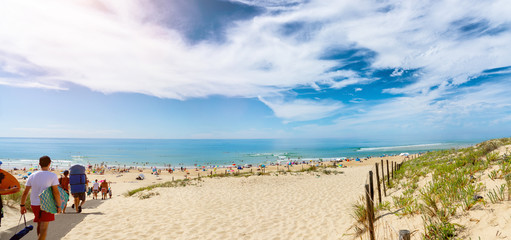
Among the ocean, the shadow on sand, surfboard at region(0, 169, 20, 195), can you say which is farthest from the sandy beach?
the ocean

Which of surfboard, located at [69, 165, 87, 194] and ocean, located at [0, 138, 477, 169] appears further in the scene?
ocean, located at [0, 138, 477, 169]

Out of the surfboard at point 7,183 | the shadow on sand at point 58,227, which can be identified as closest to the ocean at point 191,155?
the shadow on sand at point 58,227

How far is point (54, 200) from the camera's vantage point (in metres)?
5.20

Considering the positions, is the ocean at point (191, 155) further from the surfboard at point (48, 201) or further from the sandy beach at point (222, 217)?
the surfboard at point (48, 201)

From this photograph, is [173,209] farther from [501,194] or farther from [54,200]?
[501,194]

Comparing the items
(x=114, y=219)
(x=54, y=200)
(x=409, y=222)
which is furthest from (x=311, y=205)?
(x=54, y=200)

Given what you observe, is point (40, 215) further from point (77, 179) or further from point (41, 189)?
point (77, 179)

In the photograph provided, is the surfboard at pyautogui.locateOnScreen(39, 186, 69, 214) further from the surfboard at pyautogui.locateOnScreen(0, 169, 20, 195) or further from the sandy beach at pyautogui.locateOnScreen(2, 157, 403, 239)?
the sandy beach at pyautogui.locateOnScreen(2, 157, 403, 239)

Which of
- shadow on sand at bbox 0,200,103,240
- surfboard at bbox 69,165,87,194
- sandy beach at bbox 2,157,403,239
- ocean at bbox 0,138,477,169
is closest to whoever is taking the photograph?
shadow on sand at bbox 0,200,103,240

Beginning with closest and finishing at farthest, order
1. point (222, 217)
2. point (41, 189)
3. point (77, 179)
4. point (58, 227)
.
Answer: point (41, 189)
point (58, 227)
point (77, 179)
point (222, 217)

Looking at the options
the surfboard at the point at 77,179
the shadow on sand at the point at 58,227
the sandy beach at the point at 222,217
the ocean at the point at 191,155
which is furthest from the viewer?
the ocean at the point at 191,155

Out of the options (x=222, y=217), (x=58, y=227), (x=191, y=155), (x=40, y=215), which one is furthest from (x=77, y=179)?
(x=191, y=155)

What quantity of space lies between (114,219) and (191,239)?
3.88 metres

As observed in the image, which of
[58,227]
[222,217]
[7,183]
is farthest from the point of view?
[222,217]
